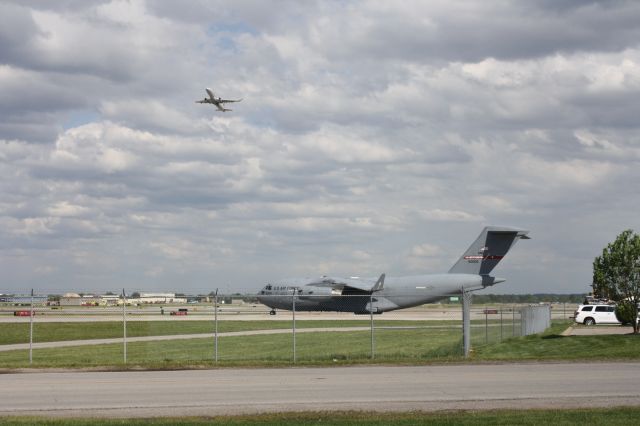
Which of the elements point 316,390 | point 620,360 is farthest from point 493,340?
point 316,390

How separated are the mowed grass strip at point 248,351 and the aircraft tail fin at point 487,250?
22.3m

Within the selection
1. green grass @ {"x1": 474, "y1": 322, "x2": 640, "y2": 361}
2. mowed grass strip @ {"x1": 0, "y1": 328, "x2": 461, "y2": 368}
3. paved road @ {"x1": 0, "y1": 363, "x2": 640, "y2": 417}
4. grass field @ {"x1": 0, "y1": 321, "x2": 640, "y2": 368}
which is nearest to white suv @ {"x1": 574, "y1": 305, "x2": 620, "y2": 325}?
grass field @ {"x1": 0, "y1": 321, "x2": 640, "y2": 368}

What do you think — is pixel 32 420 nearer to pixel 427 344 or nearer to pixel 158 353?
pixel 158 353

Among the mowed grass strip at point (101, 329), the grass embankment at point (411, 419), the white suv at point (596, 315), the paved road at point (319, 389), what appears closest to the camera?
the grass embankment at point (411, 419)

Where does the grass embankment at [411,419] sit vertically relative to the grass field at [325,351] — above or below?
above

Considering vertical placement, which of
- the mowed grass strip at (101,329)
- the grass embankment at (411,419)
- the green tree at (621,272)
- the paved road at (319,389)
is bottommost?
the mowed grass strip at (101,329)

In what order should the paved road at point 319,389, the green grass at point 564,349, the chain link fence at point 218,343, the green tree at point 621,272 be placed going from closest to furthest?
the paved road at point 319,389, the green grass at point 564,349, the chain link fence at point 218,343, the green tree at point 621,272

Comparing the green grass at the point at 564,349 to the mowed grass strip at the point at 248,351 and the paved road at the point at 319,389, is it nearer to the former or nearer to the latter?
the mowed grass strip at the point at 248,351

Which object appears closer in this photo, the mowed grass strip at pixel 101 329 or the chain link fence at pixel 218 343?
the chain link fence at pixel 218 343

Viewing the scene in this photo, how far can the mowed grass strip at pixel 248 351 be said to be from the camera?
85.7 ft

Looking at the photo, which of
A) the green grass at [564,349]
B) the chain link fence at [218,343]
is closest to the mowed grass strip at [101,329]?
the chain link fence at [218,343]

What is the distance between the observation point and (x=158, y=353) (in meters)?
31.3

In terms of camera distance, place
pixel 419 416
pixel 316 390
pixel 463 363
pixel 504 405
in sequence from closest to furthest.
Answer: pixel 419 416 < pixel 504 405 < pixel 316 390 < pixel 463 363

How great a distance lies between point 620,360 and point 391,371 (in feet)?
24.4
